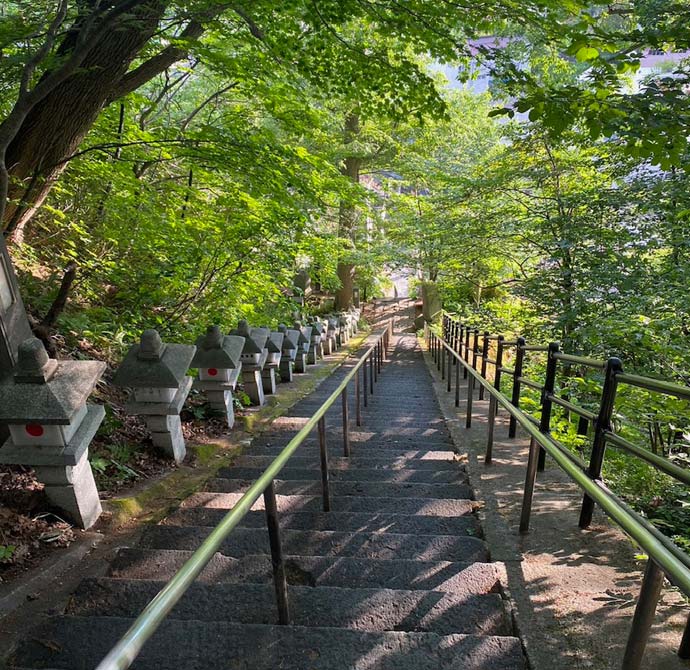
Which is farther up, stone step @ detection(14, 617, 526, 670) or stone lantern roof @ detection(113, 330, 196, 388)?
stone lantern roof @ detection(113, 330, 196, 388)

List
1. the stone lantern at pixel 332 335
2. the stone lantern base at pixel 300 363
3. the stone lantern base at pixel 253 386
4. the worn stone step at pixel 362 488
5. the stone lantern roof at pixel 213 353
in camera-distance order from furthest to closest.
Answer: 1. the stone lantern at pixel 332 335
2. the stone lantern base at pixel 300 363
3. the stone lantern base at pixel 253 386
4. the stone lantern roof at pixel 213 353
5. the worn stone step at pixel 362 488

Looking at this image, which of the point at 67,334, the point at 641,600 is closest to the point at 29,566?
the point at 641,600

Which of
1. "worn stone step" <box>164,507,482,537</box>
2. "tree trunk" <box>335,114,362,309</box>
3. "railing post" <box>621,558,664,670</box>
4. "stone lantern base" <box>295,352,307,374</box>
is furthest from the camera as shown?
"tree trunk" <box>335,114,362,309</box>

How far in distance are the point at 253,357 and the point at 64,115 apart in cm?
300

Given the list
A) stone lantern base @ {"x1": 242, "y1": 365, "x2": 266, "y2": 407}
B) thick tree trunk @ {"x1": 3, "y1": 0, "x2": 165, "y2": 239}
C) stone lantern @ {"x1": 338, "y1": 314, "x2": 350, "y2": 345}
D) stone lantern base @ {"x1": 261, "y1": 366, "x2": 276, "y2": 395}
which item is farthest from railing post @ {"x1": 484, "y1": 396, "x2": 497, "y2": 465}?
stone lantern @ {"x1": 338, "y1": 314, "x2": 350, "y2": 345}

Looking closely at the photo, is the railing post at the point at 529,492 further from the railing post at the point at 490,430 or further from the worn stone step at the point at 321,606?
the railing post at the point at 490,430

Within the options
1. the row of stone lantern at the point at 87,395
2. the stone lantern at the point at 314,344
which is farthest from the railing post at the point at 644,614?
the stone lantern at the point at 314,344

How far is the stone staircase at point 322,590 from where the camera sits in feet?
5.28

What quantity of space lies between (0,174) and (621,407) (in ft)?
18.0

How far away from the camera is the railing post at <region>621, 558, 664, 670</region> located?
41.3 inches

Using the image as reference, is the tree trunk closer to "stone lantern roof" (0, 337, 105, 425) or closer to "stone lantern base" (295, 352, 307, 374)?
"stone lantern base" (295, 352, 307, 374)

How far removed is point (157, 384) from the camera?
3.52 metres

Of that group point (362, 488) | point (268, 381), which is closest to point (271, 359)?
point (268, 381)

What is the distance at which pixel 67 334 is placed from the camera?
202 inches
